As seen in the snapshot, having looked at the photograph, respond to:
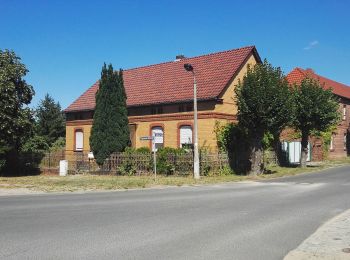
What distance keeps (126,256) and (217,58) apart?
29332mm

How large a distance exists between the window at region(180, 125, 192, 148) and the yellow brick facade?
11.4 inches

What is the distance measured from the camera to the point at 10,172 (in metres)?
31.2

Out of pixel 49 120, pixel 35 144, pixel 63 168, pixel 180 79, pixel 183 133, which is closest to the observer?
pixel 63 168

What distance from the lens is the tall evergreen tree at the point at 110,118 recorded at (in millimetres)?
29984

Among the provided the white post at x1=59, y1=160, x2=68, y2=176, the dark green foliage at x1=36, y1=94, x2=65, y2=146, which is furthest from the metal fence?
the dark green foliage at x1=36, y1=94, x2=65, y2=146

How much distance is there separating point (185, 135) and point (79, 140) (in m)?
11.9

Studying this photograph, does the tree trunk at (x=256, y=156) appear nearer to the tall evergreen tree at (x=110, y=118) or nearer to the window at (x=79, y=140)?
the tall evergreen tree at (x=110, y=118)

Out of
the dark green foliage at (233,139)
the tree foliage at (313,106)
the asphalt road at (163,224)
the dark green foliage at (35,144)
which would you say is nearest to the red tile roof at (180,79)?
the dark green foliage at (233,139)

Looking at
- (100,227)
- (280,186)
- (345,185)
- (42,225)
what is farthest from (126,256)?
(345,185)

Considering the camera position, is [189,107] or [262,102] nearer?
[262,102]

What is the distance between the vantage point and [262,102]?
25.7m

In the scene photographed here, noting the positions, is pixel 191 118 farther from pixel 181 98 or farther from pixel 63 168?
pixel 63 168

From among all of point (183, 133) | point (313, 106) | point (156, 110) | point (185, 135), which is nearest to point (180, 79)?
point (156, 110)

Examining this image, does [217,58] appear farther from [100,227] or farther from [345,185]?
[100,227]
